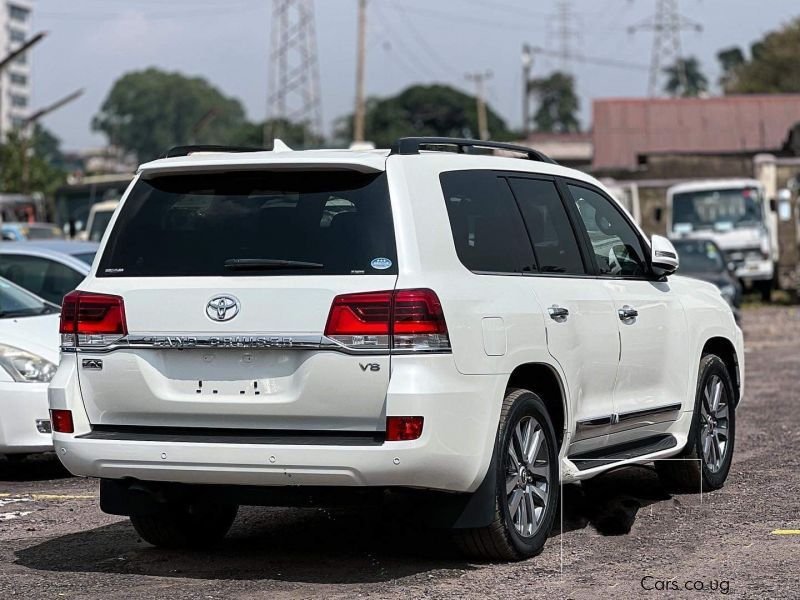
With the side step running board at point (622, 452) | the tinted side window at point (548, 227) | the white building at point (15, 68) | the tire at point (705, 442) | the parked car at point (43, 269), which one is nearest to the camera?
the tinted side window at point (548, 227)

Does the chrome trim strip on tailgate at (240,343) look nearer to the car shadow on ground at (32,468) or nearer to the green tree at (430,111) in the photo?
the car shadow on ground at (32,468)

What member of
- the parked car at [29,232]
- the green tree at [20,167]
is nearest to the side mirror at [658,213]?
the parked car at [29,232]

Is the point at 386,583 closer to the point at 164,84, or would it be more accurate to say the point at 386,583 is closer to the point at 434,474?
the point at 434,474

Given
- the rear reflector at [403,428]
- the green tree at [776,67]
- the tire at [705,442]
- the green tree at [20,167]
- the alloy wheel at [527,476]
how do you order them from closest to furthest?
the rear reflector at [403,428]
the alloy wheel at [527,476]
the tire at [705,442]
the green tree at [20,167]
the green tree at [776,67]

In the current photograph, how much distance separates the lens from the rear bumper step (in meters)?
6.21

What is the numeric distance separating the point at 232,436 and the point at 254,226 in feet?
2.95

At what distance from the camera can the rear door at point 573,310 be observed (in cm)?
714

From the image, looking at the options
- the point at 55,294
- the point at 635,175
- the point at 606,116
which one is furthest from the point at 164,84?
the point at 55,294

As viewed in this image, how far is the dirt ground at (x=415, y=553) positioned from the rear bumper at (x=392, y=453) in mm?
490

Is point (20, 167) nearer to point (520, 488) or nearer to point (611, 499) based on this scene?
point (611, 499)

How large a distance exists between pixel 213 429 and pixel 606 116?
5867 centimetres

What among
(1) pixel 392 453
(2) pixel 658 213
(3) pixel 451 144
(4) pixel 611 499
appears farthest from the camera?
(2) pixel 658 213

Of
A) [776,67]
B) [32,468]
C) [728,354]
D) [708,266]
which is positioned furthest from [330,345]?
[776,67]

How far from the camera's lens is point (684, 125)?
210 ft
